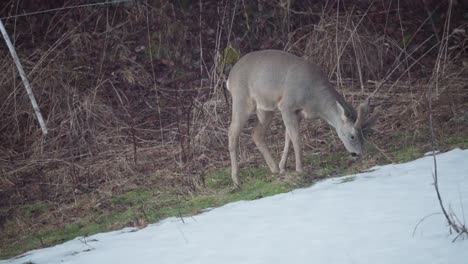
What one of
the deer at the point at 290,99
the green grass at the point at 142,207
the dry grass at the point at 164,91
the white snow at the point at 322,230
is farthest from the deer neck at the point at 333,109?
the white snow at the point at 322,230

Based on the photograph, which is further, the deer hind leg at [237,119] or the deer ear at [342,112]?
the deer hind leg at [237,119]

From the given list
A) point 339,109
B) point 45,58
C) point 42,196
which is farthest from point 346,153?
point 45,58

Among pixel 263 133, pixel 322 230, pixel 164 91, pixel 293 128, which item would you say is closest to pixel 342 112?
pixel 293 128

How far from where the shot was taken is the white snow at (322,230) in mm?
4961

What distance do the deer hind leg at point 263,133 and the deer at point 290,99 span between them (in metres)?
0.10

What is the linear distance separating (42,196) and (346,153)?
3.87 m

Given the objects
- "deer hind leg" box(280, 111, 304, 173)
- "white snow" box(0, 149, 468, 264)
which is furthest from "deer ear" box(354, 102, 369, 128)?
"white snow" box(0, 149, 468, 264)

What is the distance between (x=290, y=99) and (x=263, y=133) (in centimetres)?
76

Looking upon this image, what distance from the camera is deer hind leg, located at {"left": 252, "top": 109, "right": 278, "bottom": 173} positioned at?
8930 millimetres

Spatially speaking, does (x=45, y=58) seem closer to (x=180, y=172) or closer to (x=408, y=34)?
(x=180, y=172)

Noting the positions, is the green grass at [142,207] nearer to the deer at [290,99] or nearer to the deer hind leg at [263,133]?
the deer hind leg at [263,133]

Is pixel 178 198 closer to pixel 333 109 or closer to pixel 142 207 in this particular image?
pixel 142 207

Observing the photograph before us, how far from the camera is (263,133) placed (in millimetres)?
9109

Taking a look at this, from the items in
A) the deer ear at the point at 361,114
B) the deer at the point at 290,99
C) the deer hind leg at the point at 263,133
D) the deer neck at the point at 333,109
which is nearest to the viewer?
the deer ear at the point at 361,114
